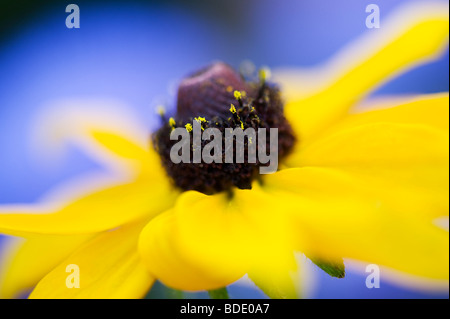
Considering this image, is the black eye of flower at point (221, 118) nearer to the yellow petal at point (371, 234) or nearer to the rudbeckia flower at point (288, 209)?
the rudbeckia flower at point (288, 209)

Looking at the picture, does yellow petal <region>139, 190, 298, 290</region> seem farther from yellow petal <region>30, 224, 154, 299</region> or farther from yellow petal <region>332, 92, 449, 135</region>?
yellow petal <region>332, 92, 449, 135</region>

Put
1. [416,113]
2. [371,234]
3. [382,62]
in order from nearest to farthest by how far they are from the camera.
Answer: [371,234]
[416,113]
[382,62]

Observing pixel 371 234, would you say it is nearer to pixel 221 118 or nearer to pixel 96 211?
pixel 221 118

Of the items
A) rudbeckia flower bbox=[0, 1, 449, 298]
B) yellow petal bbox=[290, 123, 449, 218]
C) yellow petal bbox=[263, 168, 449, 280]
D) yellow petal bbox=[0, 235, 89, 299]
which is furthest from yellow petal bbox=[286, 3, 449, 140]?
yellow petal bbox=[0, 235, 89, 299]

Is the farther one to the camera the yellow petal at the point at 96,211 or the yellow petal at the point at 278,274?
the yellow petal at the point at 96,211

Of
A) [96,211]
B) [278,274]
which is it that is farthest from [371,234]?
[96,211]

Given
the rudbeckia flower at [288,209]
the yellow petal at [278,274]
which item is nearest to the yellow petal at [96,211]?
the rudbeckia flower at [288,209]
